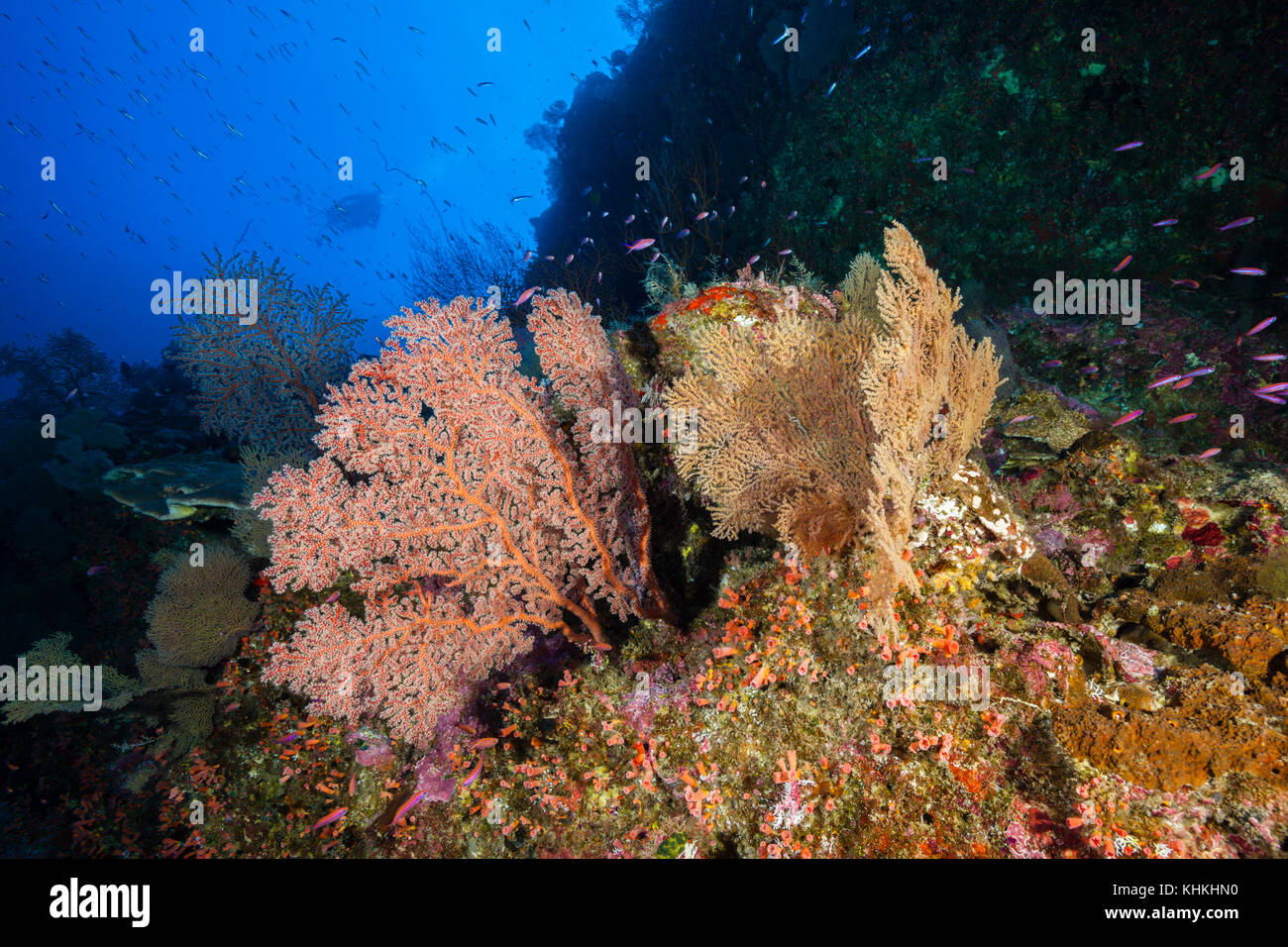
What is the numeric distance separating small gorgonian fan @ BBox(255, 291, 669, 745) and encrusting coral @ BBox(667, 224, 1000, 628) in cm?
81

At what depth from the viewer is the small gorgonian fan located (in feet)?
10.6

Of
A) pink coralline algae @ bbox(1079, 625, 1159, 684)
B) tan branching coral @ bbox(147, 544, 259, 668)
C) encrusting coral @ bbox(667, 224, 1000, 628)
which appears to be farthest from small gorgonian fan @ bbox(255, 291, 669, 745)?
tan branching coral @ bbox(147, 544, 259, 668)

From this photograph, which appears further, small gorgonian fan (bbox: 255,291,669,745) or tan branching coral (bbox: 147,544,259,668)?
tan branching coral (bbox: 147,544,259,668)

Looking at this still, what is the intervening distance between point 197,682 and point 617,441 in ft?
18.5

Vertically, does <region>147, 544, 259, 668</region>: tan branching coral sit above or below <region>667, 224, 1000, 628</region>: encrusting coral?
below

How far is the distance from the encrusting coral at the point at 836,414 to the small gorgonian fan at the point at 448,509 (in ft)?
2.65

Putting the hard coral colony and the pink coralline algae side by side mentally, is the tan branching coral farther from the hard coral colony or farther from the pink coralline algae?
the pink coralline algae

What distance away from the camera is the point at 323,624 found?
10.7 feet

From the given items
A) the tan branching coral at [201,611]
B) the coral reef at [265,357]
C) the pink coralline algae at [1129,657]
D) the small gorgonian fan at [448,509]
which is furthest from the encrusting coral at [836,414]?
the coral reef at [265,357]

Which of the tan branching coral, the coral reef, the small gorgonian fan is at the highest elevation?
the coral reef

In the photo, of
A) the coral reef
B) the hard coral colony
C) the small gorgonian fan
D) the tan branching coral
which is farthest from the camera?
the coral reef

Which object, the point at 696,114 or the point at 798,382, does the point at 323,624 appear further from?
the point at 696,114
